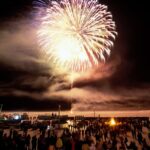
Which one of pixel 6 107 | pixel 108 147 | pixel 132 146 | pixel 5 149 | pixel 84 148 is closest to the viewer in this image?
pixel 84 148

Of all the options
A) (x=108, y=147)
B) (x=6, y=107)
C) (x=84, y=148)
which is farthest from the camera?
(x=6, y=107)

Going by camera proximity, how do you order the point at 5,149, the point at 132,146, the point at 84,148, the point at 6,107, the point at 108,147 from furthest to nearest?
the point at 6,107
the point at 132,146
the point at 108,147
the point at 5,149
the point at 84,148

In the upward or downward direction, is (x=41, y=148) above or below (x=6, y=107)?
below

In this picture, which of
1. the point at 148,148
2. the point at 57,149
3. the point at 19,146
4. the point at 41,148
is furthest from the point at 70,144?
the point at 148,148

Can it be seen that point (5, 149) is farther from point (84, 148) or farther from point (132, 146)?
point (132, 146)

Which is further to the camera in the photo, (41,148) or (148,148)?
(148,148)

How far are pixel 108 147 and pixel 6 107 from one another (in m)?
169

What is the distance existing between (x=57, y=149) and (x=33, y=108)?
6895 inches

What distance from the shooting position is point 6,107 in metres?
181

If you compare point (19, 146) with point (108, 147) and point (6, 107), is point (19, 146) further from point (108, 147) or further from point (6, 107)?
point (6, 107)

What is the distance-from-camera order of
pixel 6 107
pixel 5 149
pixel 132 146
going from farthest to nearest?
pixel 6 107 → pixel 132 146 → pixel 5 149

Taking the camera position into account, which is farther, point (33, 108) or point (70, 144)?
point (33, 108)

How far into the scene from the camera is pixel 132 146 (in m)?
22.1

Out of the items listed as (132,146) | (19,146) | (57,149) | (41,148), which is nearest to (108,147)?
(132,146)
